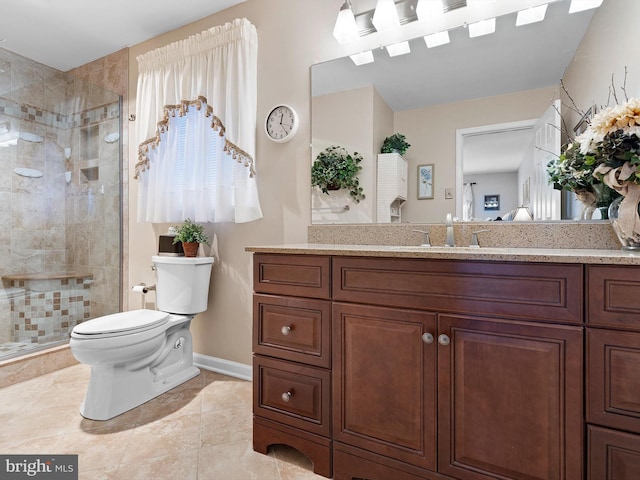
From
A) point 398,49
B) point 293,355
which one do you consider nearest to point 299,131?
point 398,49

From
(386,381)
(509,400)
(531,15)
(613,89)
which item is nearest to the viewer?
(509,400)

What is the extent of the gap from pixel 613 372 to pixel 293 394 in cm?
107

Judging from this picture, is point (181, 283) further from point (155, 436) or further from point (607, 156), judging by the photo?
point (607, 156)

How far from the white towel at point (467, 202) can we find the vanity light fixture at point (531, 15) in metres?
0.74

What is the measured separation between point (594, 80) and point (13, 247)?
3799 millimetres

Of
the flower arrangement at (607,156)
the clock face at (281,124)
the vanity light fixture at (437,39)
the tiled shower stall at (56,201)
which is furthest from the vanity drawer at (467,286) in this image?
the tiled shower stall at (56,201)

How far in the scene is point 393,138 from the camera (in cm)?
180

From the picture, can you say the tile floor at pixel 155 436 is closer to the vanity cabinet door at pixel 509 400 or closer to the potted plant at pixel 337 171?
the vanity cabinet door at pixel 509 400

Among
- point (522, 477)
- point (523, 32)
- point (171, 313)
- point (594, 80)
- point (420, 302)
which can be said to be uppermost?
point (523, 32)

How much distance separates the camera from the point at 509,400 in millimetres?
1056

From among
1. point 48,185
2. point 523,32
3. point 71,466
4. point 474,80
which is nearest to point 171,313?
point 71,466

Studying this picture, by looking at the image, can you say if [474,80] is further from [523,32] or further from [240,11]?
[240,11]

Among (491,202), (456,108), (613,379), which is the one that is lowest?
(613,379)

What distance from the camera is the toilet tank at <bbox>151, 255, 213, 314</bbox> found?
222 cm
